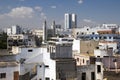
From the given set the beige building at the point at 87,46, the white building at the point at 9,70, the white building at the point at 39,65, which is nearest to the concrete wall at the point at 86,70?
the white building at the point at 39,65

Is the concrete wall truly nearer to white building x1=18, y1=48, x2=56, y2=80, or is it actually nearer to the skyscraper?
white building x1=18, y1=48, x2=56, y2=80

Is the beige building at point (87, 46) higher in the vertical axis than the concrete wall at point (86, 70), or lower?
higher

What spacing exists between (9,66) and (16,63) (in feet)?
2.75

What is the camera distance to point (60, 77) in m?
25.7

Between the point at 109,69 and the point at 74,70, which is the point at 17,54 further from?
the point at 109,69

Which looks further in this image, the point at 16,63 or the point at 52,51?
the point at 52,51

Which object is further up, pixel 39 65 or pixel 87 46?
pixel 87 46

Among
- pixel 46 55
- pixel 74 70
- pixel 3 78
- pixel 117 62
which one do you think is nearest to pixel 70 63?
pixel 74 70

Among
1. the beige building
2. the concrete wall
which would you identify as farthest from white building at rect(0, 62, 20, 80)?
the beige building

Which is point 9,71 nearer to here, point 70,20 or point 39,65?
point 39,65

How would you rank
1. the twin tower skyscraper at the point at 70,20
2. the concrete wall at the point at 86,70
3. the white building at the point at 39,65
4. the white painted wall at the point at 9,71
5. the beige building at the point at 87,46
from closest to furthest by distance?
the white painted wall at the point at 9,71, the white building at the point at 39,65, the concrete wall at the point at 86,70, the beige building at the point at 87,46, the twin tower skyscraper at the point at 70,20

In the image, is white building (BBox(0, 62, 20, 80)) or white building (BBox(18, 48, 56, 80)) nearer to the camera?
white building (BBox(0, 62, 20, 80))

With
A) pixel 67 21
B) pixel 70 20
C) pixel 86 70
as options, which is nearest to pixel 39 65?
pixel 86 70

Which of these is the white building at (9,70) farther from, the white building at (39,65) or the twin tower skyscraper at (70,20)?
the twin tower skyscraper at (70,20)
